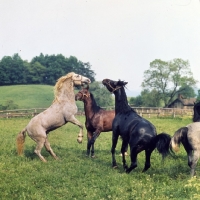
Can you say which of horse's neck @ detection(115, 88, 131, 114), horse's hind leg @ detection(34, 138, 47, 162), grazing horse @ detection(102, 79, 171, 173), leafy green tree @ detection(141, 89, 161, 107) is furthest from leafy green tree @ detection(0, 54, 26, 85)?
grazing horse @ detection(102, 79, 171, 173)

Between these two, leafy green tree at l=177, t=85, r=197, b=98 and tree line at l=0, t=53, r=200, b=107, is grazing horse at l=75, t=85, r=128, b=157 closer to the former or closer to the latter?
tree line at l=0, t=53, r=200, b=107

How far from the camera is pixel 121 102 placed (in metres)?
10.2

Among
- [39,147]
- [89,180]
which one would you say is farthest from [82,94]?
[89,180]

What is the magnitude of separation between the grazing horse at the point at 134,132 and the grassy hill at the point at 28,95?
3298 centimetres

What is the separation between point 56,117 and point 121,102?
2497 mm

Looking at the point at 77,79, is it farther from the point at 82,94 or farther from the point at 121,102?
the point at 121,102

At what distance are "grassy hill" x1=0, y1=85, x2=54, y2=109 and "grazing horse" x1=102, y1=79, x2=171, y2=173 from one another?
32977 mm

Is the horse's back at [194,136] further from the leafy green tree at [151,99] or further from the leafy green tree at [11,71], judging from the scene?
the leafy green tree at [151,99]

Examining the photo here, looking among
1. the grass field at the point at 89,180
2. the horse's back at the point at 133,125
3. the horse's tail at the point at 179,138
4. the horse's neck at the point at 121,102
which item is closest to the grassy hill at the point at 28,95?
the grass field at the point at 89,180

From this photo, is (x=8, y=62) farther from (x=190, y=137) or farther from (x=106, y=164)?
(x=190, y=137)

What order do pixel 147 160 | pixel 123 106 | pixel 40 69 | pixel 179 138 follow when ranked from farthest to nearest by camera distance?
pixel 40 69 < pixel 123 106 < pixel 147 160 < pixel 179 138

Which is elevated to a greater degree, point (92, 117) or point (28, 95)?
point (28, 95)

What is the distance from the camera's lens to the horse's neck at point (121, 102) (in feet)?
33.1

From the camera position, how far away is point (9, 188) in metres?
7.56
